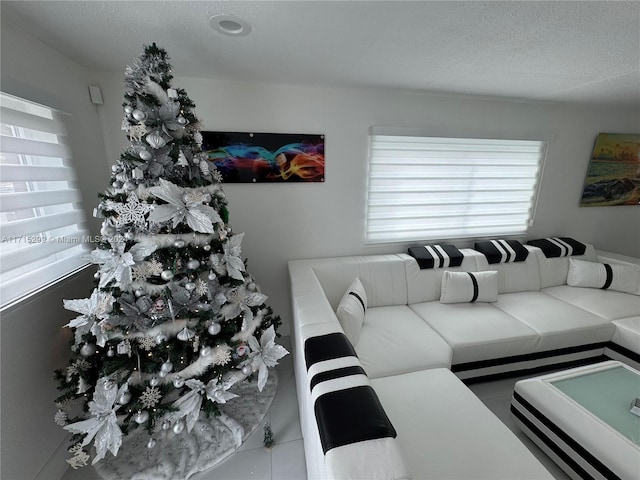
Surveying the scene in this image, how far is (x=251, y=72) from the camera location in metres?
1.72

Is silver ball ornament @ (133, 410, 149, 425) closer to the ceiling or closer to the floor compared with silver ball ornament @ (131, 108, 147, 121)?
closer to the floor

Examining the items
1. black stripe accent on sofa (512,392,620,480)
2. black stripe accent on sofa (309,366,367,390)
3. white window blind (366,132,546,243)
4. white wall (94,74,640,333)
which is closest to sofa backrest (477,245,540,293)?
white window blind (366,132,546,243)

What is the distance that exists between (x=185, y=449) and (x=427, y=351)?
5.24 feet

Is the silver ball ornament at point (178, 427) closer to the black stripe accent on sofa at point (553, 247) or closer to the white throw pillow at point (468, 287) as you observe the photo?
the white throw pillow at point (468, 287)

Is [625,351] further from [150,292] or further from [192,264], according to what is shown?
[150,292]

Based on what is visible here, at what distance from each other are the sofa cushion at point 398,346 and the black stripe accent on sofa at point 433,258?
54 centimetres

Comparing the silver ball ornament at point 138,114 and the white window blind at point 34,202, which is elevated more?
the silver ball ornament at point 138,114

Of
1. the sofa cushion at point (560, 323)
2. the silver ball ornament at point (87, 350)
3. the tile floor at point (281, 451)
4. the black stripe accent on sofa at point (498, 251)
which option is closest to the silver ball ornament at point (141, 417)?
the silver ball ornament at point (87, 350)

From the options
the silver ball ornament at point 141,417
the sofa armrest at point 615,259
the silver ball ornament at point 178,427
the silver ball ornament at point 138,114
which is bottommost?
the silver ball ornament at point 178,427

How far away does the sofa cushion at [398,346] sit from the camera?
1527 mm

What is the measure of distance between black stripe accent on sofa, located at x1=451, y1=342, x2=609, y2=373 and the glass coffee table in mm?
275

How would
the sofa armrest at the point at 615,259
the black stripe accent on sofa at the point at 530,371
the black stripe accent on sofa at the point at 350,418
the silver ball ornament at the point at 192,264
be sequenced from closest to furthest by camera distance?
the black stripe accent on sofa at the point at 350,418, the silver ball ornament at the point at 192,264, the black stripe accent on sofa at the point at 530,371, the sofa armrest at the point at 615,259

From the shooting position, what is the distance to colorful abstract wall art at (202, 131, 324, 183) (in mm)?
1952

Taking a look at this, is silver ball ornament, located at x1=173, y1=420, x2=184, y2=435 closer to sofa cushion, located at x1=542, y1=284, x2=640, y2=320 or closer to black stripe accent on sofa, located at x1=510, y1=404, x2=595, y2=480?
black stripe accent on sofa, located at x1=510, y1=404, x2=595, y2=480
